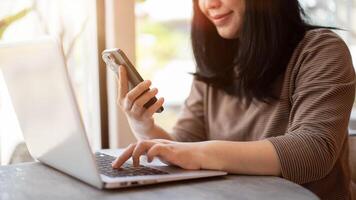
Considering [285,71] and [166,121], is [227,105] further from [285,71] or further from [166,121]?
[166,121]

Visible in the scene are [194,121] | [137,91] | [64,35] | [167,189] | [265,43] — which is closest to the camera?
[167,189]

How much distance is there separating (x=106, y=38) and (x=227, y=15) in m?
0.70

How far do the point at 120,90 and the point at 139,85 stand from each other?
78 mm

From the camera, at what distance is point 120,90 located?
1097 mm

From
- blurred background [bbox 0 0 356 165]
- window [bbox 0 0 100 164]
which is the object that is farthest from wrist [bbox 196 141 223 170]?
window [bbox 0 0 100 164]

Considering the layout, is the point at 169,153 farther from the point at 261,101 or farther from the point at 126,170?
the point at 261,101

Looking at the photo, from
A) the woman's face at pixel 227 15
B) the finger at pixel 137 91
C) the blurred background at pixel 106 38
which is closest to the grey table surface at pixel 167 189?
the finger at pixel 137 91

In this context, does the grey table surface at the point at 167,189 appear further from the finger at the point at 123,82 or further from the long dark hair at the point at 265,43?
the long dark hair at the point at 265,43

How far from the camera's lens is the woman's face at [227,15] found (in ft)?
4.02

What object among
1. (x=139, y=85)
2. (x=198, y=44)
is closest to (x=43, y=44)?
(x=139, y=85)

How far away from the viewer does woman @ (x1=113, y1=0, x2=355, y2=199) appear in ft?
3.11

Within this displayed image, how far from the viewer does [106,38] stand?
1839 mm

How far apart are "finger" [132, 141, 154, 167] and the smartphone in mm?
143

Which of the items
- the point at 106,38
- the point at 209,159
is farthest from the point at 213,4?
the point at 106,38
